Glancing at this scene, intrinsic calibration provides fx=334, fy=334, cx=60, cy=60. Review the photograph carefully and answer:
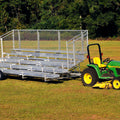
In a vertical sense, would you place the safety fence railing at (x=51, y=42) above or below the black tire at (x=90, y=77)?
above

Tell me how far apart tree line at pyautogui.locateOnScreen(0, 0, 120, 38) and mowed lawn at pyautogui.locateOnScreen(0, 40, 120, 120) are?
44.8 m

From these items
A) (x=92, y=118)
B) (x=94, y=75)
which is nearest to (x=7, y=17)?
(x=94, y=75)

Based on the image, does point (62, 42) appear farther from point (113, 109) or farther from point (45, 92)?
point (113, 109)

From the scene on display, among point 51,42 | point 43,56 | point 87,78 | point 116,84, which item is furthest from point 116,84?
point 51,42

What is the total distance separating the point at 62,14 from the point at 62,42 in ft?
161

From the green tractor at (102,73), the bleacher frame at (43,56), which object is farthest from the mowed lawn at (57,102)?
the bleacher frame at (43,56)

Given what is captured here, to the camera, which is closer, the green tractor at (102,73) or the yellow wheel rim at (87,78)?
the green tractor at (102,73)

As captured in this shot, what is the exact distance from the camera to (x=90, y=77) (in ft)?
42.4

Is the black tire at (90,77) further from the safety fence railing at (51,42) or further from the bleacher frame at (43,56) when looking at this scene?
the safety fence railing at (51,42)

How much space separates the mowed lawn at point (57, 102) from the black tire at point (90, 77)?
30 cm

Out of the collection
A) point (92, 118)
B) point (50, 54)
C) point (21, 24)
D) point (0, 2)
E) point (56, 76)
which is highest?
point (0, 2)

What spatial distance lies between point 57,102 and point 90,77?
9.62ft

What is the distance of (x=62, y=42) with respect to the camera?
16.5 m

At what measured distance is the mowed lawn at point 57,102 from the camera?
8.79m
